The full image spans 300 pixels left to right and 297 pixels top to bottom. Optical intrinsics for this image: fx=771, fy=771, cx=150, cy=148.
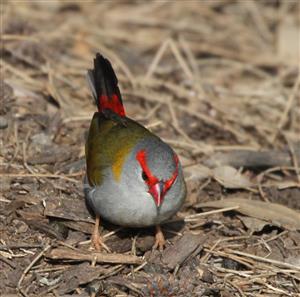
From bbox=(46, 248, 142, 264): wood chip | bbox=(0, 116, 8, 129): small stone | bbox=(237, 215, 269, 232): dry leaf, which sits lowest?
bbox=(237, 215, 269, 232): dry leaf

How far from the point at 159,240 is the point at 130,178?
62 centimetres

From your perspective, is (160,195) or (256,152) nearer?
(160,195)

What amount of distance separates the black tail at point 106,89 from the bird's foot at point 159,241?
0.94 metres

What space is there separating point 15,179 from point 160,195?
1.44 metres

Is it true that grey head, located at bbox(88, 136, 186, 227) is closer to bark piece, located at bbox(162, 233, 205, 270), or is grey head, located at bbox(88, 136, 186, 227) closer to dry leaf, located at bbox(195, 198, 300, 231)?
bark piece, located at bbox(162, 233, 205, 270)

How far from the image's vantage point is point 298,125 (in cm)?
792

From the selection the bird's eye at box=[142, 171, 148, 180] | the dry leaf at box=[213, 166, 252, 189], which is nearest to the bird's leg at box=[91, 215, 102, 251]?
the bird's eye at box=[142, 171, 148, 180]

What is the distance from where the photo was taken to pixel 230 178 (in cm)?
638

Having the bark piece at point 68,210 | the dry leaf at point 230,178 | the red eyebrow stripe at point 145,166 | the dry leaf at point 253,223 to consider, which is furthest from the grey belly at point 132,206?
the dry leaf at point 230,178

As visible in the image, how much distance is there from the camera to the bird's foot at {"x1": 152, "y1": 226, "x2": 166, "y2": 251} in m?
5.32

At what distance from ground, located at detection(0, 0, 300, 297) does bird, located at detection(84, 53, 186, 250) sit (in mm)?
269

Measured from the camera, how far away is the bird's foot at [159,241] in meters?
5.32

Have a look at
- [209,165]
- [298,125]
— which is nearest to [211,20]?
[298,125]

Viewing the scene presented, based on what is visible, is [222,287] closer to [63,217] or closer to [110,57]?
[63,217]
